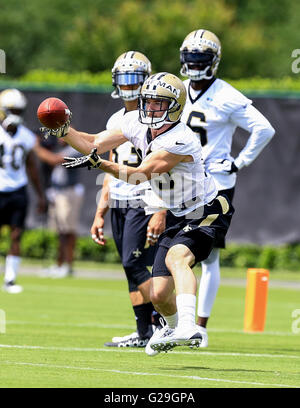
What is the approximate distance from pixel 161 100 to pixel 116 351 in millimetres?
1964

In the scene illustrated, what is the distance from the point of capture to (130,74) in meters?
8.47

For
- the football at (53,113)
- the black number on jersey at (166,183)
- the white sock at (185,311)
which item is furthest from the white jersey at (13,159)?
the white sock at (185,311)

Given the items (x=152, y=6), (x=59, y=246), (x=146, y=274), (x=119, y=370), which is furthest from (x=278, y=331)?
(x=152, y=6)

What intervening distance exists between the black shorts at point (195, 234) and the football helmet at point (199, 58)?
1.64 metres

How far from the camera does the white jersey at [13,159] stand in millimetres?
13094

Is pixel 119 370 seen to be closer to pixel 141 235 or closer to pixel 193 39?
pixel 141 235

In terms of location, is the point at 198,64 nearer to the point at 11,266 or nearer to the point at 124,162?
the point at 124,162

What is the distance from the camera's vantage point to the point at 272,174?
16.5 m

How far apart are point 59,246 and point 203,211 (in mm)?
8936

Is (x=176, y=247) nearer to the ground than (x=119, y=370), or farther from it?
farther from it

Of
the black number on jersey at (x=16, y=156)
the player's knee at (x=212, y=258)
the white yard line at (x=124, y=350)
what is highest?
the black number on jersey at (x=16, y=156)

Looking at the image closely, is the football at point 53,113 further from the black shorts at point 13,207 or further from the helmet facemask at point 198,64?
the black shorts at point 13,207

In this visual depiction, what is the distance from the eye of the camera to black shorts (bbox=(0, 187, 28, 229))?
1301 centimetres

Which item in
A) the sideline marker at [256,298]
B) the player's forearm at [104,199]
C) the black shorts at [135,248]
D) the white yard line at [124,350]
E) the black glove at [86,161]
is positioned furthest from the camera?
the sideline marker at [256,298]
